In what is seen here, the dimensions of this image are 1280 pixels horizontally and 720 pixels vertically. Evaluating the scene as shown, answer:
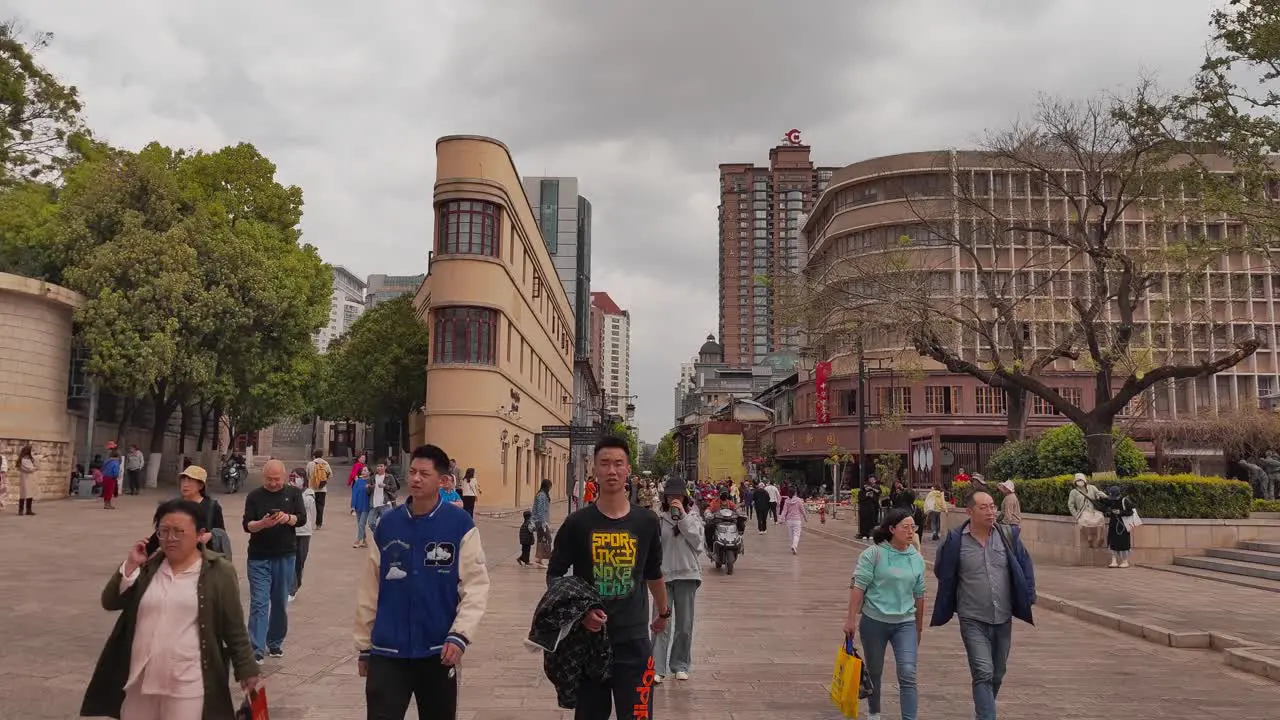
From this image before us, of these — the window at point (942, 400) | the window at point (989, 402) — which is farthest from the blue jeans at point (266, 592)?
the window at point (989, 402)

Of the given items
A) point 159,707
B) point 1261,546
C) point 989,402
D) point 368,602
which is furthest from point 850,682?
point 989,402

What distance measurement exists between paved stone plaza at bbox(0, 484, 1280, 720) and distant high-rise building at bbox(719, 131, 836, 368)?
13334 cm

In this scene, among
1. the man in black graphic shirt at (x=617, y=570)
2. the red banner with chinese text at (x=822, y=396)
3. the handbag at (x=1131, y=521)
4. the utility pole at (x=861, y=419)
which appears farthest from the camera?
the red banner with chinese text at (x=822, y=396)

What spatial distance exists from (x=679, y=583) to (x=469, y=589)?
4.20 metres

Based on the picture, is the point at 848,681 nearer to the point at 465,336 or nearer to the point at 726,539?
the point at 726,539

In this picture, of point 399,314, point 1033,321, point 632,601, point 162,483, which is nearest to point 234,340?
point 162,483

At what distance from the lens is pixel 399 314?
47.2 m

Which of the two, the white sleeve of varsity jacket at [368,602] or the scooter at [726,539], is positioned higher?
the white sleeve of varsity jacket at [368,602]

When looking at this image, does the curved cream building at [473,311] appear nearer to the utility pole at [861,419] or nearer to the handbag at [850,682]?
the utility pole at [861,419]

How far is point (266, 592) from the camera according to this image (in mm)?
7879

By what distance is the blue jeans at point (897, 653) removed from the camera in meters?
5.95

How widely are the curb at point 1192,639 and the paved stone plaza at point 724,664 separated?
0.46 feet

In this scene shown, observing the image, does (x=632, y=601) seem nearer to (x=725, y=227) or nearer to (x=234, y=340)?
(x=234, y=340)

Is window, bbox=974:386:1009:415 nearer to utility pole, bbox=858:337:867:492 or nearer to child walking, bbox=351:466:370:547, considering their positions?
utility pole, bbox=858:337:867:492
